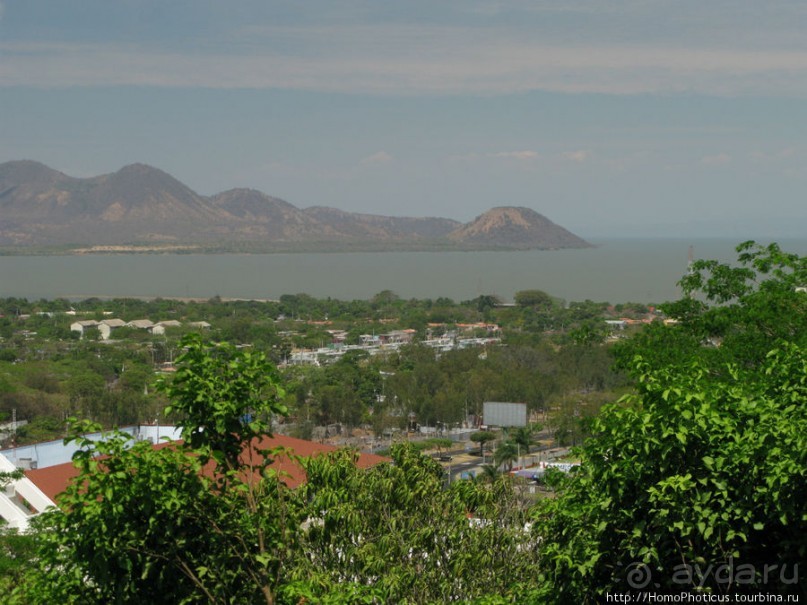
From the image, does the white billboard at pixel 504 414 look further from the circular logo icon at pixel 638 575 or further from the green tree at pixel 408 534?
the circular logo icon at pixel 638 575

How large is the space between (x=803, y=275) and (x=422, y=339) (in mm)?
57744

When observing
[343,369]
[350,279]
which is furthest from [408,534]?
[350,279]

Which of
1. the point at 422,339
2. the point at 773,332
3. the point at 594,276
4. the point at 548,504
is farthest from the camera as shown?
the point at 594,276

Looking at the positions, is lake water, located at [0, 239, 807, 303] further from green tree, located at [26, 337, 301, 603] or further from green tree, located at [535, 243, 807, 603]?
green tree, located at [26, 337, 301, 603]

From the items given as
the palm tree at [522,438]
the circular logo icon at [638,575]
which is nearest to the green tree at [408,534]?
the circular logo icon at [638,575]

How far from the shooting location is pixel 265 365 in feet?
14.6

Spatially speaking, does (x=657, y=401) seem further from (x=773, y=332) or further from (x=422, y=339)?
(x=422, y=339)

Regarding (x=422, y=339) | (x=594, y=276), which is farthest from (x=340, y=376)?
(x=594, y=276)

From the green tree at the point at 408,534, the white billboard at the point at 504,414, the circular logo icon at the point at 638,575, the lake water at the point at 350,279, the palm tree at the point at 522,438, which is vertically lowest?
the white billboard at the point at 504,414

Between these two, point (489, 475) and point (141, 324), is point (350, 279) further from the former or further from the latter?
point (489, 475)

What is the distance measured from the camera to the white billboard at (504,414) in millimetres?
35531

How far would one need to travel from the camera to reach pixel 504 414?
35688 millimetres

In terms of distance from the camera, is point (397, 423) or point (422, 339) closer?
point (397, 423)

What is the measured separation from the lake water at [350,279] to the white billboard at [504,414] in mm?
65048
